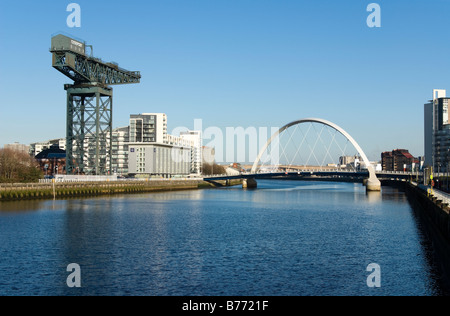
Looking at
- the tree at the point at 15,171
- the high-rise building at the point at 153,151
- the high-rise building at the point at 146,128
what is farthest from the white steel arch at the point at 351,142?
the tree at the point at 15,171

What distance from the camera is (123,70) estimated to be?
8969 centimetres

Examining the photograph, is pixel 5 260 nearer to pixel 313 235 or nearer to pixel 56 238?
pixel 56 238

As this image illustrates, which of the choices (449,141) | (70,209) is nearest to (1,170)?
(70,209)

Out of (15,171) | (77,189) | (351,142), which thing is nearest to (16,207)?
(77,189)

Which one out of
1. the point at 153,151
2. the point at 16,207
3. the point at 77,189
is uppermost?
the point at 153,151

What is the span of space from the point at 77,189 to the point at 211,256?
57.9 meters

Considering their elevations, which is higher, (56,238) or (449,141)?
(449,141)

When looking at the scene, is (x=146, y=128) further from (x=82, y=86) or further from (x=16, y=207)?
(x=16, y=207)

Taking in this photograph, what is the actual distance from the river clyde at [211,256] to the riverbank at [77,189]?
21.6 m

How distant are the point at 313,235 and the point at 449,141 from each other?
156 m

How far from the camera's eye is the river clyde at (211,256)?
21.4 metres

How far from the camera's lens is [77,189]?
80500mm

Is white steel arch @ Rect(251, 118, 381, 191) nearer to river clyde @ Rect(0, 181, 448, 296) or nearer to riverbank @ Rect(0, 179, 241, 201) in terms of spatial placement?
→ riverbank @ Rect(0, 179, 241, 201)

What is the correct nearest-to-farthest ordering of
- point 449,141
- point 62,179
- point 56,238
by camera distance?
point 56,238 < point 62,179 < point 449,141
